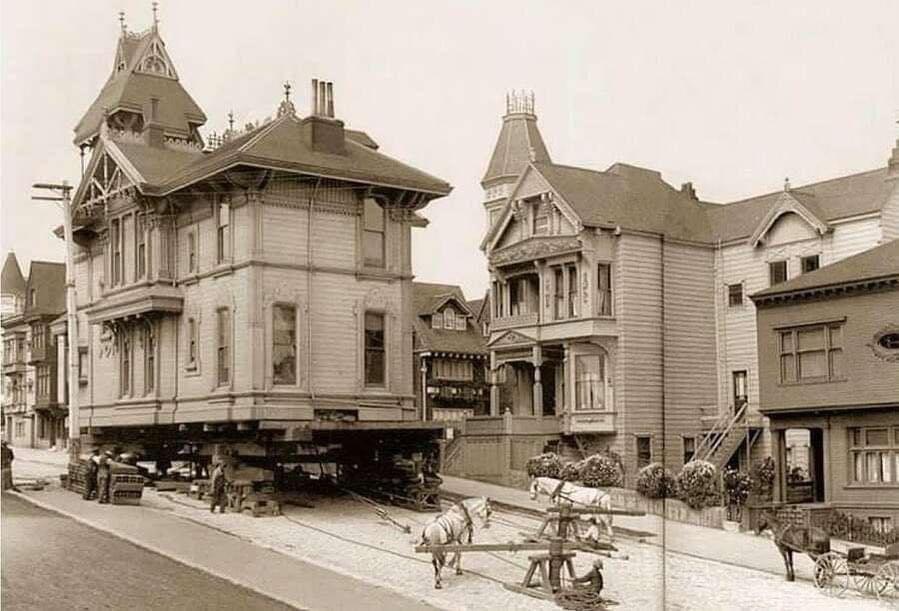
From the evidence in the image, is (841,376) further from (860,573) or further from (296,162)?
(296,162)

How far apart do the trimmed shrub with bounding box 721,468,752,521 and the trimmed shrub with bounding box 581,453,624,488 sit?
1590 mm

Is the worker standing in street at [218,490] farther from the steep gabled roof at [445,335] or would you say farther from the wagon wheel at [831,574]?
the steep gabled roof at [445,335]

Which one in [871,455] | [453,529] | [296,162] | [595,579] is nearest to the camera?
[595,579]

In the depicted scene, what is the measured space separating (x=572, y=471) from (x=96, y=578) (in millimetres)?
8429

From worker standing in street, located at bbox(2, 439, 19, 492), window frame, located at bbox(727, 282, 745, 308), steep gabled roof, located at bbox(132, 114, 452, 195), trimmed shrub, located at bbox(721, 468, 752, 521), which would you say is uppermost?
steep gabled roof, located at bbox(132, 114, 452, 195)

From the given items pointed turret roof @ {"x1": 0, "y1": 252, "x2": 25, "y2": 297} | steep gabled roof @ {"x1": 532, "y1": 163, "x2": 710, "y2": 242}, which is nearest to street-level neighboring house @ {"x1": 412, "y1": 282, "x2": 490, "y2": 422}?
steep gabled roof @ {"x1": 532, "y1": 163, "x2": 710, "y2": 242}

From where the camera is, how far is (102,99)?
13.3 metres

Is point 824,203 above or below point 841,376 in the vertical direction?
above

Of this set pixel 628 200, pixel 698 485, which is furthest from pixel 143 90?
pixel 698 485

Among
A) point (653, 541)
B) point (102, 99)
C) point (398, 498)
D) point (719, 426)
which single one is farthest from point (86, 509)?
point (719, 426)

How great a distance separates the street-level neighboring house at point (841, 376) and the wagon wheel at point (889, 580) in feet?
13.7

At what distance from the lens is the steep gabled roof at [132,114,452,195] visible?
14.8 meters

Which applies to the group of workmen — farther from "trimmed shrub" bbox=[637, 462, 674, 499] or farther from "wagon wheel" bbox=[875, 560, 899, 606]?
"wagon wheel" bbox=[875, 560, 899, 606]

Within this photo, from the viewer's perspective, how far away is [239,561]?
13.2 metres
